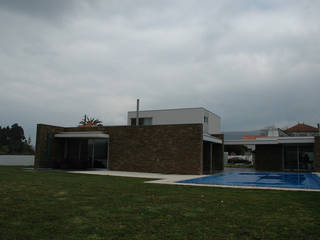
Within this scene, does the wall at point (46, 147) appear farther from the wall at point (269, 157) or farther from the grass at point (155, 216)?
the wall at point (269, 157)

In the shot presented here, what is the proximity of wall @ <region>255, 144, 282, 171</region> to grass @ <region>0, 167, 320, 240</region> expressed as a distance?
17227 millimetres

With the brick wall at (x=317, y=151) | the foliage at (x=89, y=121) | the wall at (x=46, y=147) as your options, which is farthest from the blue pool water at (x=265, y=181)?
the foliage at (x=89, y=121)

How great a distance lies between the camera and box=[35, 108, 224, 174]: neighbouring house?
2067 cm

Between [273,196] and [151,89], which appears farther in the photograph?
[151,89]

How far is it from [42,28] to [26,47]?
2455mm

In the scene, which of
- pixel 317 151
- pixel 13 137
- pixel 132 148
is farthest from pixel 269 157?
pixel 13 137

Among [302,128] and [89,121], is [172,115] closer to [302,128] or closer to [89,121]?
[89,121]

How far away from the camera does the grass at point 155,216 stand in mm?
5094

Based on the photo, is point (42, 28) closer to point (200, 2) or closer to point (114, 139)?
point (200, 2)

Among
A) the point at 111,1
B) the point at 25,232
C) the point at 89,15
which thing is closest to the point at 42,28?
the point at 89,15

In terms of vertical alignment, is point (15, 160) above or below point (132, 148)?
below

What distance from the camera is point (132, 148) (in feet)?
75.0

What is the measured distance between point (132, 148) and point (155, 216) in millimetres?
16541

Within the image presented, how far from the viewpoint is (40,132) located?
78.5ft
